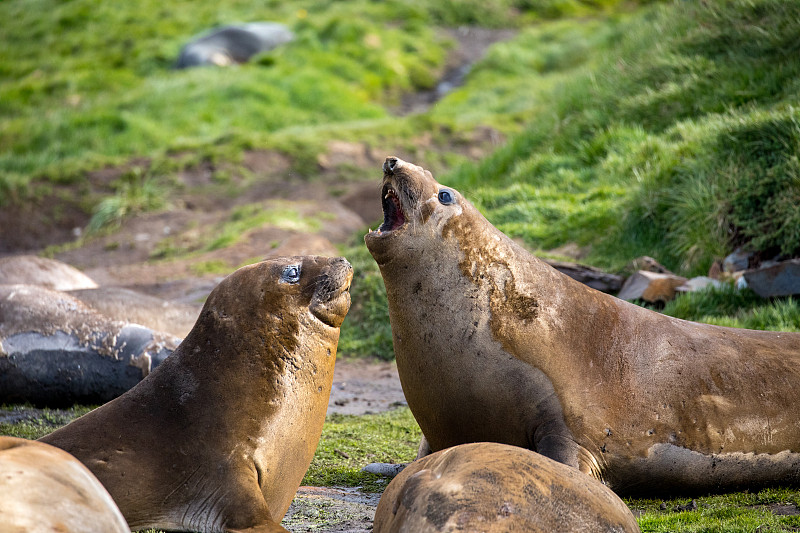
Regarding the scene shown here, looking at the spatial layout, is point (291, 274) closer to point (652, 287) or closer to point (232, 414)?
point (232, 414)

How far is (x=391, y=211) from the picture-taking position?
447 centimetres

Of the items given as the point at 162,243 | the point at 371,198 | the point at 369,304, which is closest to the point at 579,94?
the point at 371,198

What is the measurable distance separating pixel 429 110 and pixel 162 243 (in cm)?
1023

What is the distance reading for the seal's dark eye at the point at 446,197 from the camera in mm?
4398

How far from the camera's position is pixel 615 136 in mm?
10883

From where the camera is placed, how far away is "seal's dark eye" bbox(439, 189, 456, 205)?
440 cm

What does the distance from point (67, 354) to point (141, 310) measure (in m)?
1.03

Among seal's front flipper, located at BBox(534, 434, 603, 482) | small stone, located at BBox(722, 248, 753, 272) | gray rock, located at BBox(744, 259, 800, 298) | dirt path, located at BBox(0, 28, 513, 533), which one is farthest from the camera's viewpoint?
dirt path, located at BBox(0, 28, 513, 533)

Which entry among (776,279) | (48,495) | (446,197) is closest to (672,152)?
(776,279)

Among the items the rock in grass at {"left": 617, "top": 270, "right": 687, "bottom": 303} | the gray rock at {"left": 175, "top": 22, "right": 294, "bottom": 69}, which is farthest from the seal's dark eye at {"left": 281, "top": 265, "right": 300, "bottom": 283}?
the gray rock at {"left": 175, "top": 22, "right": 294, "bottom": 69}

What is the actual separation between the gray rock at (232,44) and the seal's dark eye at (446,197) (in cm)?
1925

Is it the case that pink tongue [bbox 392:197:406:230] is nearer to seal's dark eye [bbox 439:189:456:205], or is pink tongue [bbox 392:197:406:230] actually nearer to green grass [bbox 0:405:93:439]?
seal's dark eye [bbox 439:189:456:205]

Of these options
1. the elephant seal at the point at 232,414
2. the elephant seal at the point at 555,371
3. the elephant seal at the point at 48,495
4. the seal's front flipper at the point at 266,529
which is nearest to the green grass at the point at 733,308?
the elephant seal at the point at 555,371


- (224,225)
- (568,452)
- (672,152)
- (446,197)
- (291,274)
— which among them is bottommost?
(224,225)
